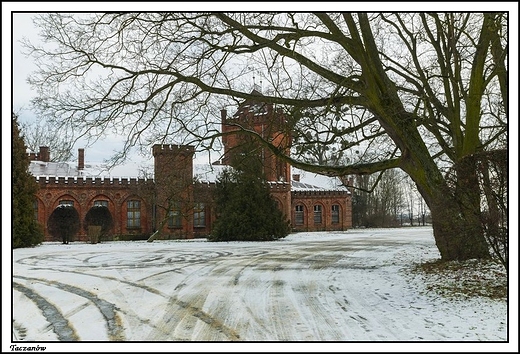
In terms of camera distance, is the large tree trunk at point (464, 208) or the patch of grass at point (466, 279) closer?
the large tree trunk at point (464, 208)

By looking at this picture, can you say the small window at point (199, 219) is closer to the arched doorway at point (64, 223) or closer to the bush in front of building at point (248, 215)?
the bush in front of building at point (248, 215)

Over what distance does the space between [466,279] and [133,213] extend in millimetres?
32113

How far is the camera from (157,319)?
7.26m

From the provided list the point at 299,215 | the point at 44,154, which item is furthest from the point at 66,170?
the point at 299,215

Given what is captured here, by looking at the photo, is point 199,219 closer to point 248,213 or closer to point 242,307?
point 248,213

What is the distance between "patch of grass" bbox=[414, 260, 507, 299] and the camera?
870cm

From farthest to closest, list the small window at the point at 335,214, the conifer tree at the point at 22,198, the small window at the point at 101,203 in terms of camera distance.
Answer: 1. the small window at the point at 335,214
2. the small window at the point at 101,203
3. the conifer tree at the point at 22,198

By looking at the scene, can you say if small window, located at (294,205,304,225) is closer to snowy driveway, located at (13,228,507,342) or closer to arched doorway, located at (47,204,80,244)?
arched doorway, located at (47,204,80,244)

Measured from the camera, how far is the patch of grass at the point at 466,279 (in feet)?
28.5

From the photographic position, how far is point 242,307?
8.11 m

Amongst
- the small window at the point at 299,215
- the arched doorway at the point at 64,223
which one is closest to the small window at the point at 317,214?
the small window at the point at 299,215

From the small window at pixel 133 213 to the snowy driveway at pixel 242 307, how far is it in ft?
82.6

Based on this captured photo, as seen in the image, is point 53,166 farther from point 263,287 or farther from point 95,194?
point 263,287

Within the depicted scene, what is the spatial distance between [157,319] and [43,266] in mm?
8792
